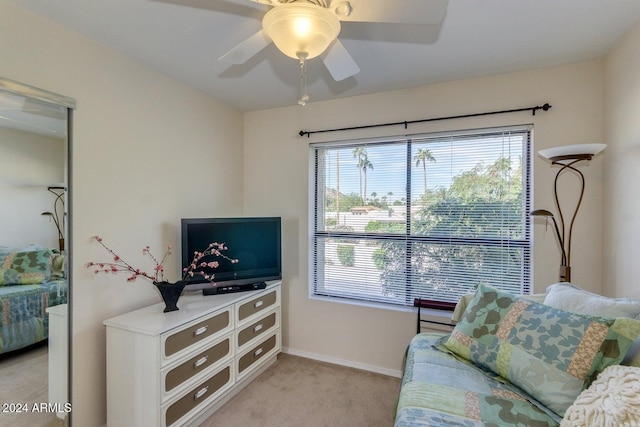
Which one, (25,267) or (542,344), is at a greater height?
(25,267)

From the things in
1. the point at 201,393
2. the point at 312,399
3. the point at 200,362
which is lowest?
the point at 312,399

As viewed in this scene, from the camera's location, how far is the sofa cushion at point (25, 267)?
5.30ft

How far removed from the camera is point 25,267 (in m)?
1.68

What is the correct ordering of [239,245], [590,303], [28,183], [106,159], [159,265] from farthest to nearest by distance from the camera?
[239,245] → [159,265] → [106,159] → [28,183] → [590,303]

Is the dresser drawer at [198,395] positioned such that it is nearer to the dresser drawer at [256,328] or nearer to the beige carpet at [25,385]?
the dresser drawer at [256,328]

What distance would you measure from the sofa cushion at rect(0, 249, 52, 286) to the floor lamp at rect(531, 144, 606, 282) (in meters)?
3.04

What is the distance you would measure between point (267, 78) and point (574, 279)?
110 inches

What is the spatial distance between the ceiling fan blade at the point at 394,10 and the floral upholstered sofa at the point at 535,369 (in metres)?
1.45

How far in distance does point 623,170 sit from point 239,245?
2.77 metres

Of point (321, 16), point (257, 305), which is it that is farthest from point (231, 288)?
point (321, 16)

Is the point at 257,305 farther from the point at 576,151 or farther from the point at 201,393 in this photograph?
the point at 576,151

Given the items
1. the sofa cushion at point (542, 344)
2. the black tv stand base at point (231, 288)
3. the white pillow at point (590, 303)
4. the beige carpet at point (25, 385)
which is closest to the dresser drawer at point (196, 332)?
the black tv stand base at point (231, 288)

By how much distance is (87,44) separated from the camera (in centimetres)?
188

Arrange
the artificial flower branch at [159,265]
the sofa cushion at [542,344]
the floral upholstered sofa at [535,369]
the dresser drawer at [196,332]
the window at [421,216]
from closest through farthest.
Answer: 1. the floral upholstered sofa at [535,369]
2. the sofa cushion at [542,344]
3. the dresser drawer at [196,332]
4. the artificial flower branch at [159,265]
5. the window at [421,216]
